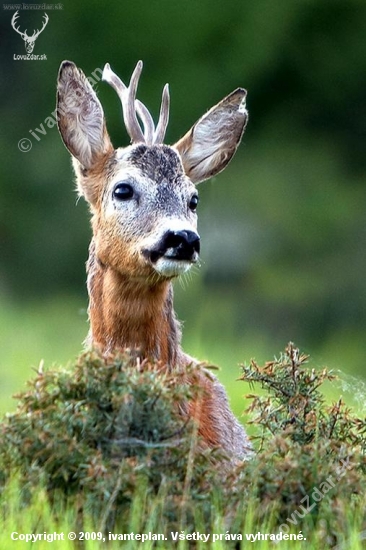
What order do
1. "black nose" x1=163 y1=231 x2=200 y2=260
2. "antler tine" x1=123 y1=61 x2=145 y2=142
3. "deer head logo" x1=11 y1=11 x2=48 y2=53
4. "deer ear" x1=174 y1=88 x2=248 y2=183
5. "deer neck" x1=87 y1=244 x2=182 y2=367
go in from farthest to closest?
"deer head logo" x1=11 y1=11 x2=48 y2=53
"deer ear" x1=174 y1=88 x2=248 y2=183
"antler tine" x1=123 y1=61 x2=145 y2=142
"deer neck" x1=87 y1=244 x2=182 y2=367
"black nose" x1=163 y1=231 x2=200 y2=260

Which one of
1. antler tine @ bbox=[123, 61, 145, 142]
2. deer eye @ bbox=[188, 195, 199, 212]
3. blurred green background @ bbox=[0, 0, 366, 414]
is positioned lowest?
deer eye @ bbox=[188, 195, 199, 212]

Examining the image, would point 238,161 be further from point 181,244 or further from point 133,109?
point 181,244

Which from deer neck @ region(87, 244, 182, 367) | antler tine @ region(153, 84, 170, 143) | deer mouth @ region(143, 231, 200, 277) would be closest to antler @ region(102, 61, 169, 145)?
antler tine @ region(153, 84, 170, 143)

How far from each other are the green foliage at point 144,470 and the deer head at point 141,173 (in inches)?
64.6

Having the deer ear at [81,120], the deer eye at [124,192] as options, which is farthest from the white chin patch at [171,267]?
the deer ear at [81,120]

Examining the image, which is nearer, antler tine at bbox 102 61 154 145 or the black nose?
the black nose

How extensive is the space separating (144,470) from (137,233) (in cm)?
241

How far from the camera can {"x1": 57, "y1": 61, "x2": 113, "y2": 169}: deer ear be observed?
9062mm

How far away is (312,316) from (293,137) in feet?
15.0

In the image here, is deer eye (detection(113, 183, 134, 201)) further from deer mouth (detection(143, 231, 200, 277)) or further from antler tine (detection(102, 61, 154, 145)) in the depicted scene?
deer mouth (detection(143, 231, 200, 277))

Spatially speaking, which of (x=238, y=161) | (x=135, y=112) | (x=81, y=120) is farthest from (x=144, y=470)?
(x=238, y=161)

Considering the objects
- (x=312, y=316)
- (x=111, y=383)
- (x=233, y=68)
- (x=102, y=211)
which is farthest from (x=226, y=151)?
(x=233, y=68)

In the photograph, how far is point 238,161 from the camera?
66.9 ft

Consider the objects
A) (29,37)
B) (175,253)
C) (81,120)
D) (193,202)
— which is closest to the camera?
(175,253)
